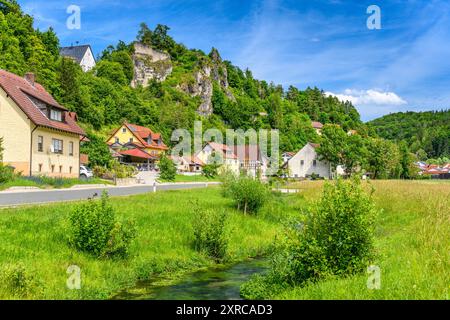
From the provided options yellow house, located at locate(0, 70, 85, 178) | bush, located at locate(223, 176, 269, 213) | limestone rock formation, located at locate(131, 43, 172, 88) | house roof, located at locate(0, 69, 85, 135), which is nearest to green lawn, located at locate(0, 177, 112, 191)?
yellow house, located at locate(0, 70, 85, 178)

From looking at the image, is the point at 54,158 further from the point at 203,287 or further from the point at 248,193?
the point at 203,287

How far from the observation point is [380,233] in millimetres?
21109

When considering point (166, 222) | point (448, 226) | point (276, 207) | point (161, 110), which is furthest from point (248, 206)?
point (161, 110)

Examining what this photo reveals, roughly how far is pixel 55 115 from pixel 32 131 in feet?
19.5

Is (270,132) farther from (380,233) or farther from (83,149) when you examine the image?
(380,233)

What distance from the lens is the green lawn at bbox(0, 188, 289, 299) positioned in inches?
481

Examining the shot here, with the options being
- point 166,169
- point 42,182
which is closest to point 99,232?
point 42,182

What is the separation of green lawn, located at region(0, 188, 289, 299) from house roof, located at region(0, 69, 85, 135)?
914 inches

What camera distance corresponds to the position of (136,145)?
94.7 metres

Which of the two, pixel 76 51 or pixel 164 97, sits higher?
pixel 76 51

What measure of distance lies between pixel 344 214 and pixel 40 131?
38.8m

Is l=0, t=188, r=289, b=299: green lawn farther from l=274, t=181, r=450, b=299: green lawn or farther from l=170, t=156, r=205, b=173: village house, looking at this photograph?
l=170, t=156, r=205, b=173: village house

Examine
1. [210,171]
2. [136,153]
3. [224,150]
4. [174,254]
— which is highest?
[224,150]

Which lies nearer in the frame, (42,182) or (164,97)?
(42,182)
